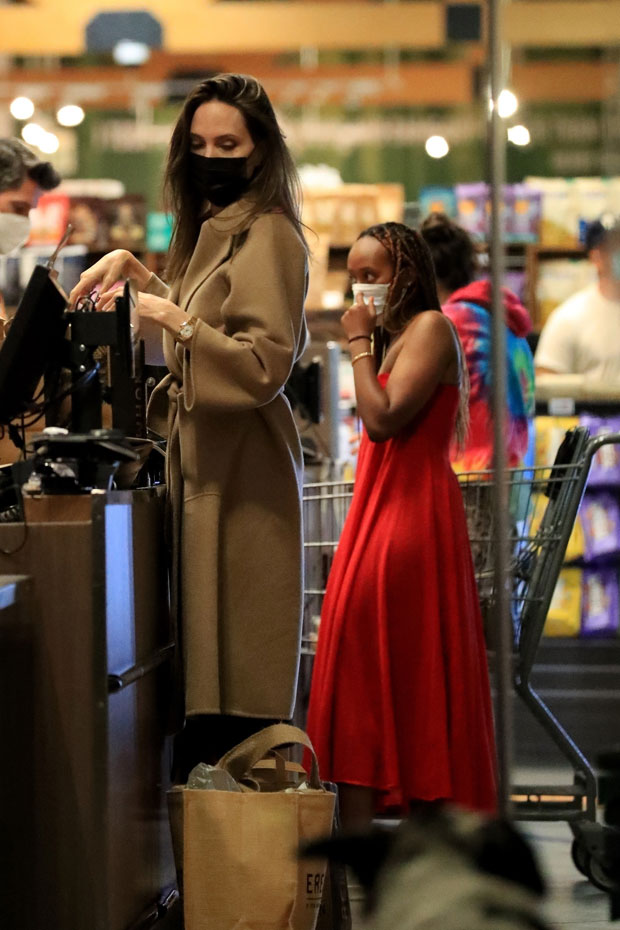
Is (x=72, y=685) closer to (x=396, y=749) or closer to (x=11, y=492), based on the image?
(x=11, y=492)

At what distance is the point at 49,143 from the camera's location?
7570 mm

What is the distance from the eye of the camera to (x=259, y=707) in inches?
105

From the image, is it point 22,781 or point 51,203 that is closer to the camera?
point 22,781

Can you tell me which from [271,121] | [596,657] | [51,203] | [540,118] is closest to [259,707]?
[271,121]

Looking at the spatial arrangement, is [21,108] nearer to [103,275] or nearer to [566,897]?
[103,275]

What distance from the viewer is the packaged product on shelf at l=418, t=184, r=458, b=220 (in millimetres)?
6660

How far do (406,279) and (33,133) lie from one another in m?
4.78

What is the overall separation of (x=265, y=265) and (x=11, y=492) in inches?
25.9

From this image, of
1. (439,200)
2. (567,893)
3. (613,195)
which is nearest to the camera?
(567,893)

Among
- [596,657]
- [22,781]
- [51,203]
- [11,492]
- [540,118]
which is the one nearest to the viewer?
[22,781]

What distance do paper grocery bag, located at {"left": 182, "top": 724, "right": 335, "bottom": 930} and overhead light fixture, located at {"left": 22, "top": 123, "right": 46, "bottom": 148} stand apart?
5.76 metres

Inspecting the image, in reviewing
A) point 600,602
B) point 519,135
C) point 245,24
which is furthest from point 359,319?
point 245,24

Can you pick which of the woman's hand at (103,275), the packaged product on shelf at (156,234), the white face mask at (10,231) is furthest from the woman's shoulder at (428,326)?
the packaged product on shelf at (156,234)

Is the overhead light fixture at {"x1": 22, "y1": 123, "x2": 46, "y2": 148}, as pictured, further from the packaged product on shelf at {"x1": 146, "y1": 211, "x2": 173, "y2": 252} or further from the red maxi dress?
the red maxi dress
